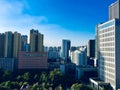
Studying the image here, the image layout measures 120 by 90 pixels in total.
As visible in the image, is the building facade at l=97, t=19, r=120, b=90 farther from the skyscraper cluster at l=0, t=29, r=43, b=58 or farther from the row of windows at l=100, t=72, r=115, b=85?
the skyscraper cluster at l=0, t=29, r=43, b=58

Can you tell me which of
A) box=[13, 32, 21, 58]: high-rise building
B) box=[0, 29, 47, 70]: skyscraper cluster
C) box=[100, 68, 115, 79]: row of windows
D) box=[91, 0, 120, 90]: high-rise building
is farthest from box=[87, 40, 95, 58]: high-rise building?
box=[100, 68, 115, 79]: row of windows


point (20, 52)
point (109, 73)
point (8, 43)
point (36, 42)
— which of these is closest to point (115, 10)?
point (109, 73)

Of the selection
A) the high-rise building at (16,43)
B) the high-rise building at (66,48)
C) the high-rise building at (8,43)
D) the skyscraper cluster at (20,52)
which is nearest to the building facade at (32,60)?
the skyscraper cluster at (20,52)

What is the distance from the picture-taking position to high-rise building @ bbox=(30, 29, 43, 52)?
3669cm

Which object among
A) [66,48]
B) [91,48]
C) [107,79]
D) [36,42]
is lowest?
[107,79]

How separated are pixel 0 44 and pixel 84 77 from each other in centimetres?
1608

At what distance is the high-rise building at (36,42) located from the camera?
36691mm

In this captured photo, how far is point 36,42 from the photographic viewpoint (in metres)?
37.1

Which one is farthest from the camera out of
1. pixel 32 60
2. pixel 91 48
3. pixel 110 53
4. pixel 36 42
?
pixel 91 48

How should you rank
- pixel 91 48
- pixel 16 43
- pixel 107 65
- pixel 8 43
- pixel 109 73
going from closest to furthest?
pixel 109 73
pixel 107 65
pixel 8 43
pixel 16 43
pixel 91 48

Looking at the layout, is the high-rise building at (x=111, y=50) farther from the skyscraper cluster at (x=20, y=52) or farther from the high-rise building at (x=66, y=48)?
the high-rise building at (x=66, y=48)

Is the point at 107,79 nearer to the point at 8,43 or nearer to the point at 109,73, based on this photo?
the point at 109,73

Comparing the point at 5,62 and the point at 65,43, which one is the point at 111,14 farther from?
the point at 65,43

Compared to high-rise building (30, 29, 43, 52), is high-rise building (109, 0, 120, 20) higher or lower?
higher
